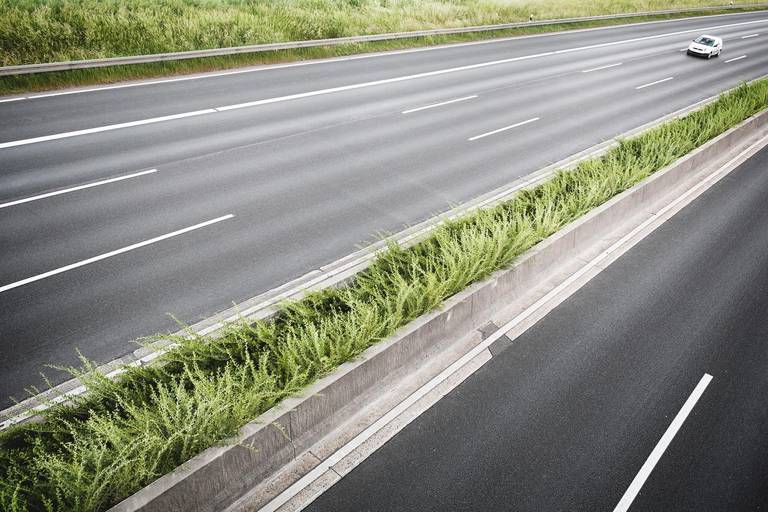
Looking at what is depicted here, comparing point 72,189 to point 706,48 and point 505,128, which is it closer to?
point 505,128

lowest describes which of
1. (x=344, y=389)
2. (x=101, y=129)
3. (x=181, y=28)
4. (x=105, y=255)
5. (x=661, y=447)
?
(x=661, y=447)

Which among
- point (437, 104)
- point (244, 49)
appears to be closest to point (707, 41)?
point (437, 104)

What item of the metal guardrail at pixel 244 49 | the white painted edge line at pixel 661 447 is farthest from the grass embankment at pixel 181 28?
the white painted edge line at pixel 661 447

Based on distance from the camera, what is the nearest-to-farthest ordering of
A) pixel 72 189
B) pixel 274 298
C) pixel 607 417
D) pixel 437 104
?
pixel 607 417 < pixel 274 298 < pixel 72 189 < pixel 437 104

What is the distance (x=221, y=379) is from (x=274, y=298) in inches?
110

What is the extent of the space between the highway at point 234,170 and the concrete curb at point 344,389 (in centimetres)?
295

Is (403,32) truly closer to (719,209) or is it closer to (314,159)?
(314,159)

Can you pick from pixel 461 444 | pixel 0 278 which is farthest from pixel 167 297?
pixel 461 444

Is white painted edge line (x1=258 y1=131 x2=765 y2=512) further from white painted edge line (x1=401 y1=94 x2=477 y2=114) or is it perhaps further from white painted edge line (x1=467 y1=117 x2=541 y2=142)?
white painted edge line (x1=401 y1=94 x2=477 y2=114)

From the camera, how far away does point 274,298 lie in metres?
7.80

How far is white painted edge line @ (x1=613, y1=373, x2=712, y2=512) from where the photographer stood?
5.03 m

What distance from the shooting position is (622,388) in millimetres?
6422

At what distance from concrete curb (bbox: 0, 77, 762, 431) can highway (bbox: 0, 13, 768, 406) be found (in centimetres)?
25

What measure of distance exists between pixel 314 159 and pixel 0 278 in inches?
283
